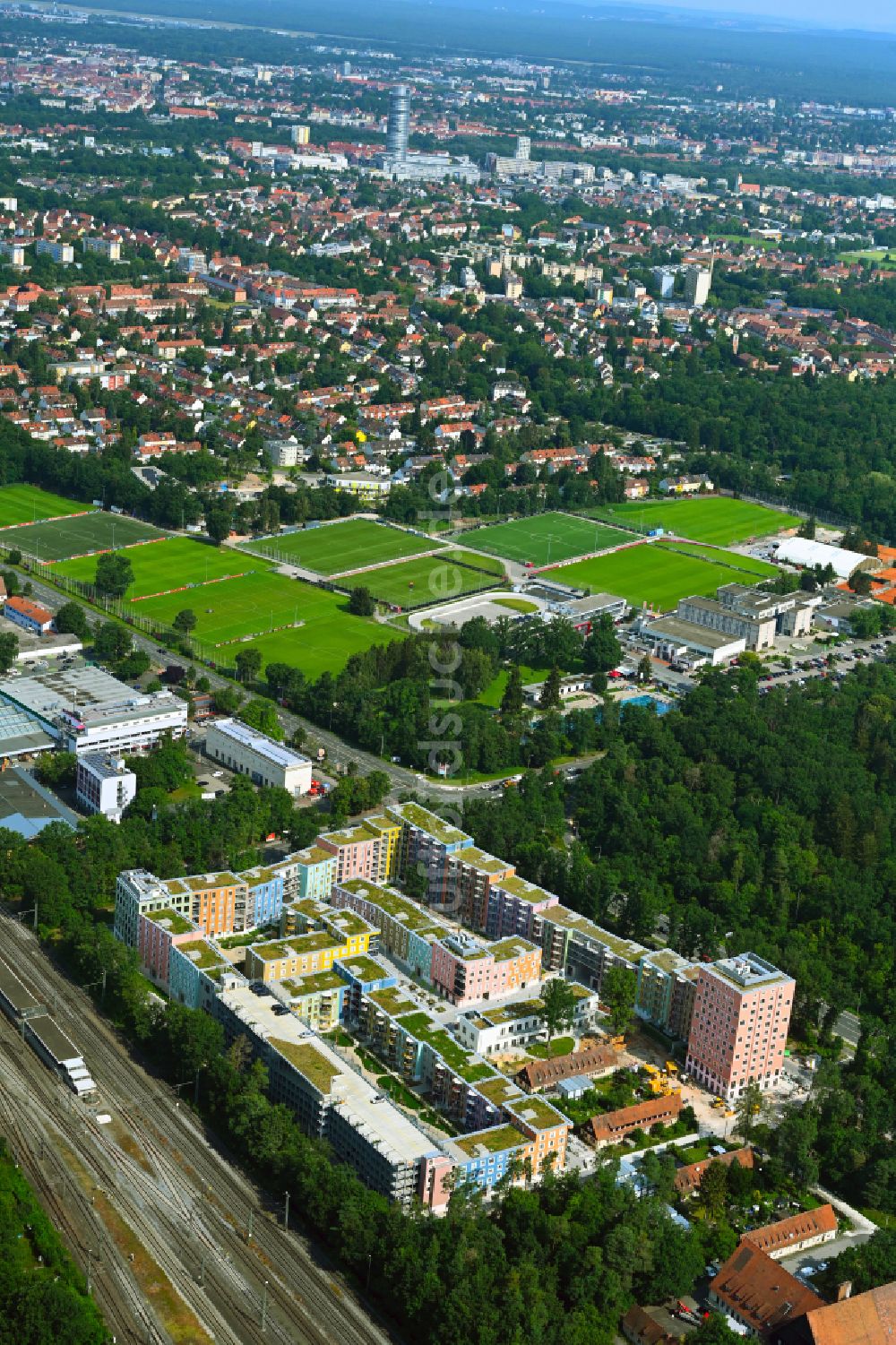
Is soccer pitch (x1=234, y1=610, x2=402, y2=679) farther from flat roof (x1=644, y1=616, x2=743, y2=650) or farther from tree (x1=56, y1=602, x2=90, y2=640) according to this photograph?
flat roof (x1=644, y1=616, x2=743, y2=650)

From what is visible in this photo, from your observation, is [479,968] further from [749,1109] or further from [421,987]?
[749,1109]

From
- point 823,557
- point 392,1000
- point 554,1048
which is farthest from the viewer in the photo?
point 823,557

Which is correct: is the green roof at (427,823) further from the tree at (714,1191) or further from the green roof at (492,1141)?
the tree at (714,1191)

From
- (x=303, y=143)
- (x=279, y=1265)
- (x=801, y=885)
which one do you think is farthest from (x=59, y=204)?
(x=279, y=1265)

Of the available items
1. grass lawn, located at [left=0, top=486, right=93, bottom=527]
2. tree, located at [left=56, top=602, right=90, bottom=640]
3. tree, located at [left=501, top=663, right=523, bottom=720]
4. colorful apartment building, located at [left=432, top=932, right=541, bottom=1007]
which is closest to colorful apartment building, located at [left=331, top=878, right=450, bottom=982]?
colorful apartment building, located at [left=432, top=932, right=541, bottom=1007]

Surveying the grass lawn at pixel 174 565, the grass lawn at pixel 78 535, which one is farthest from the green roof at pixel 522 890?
the grass lawn at pixel 78 535

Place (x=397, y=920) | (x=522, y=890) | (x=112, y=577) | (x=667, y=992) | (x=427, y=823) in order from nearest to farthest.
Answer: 1. (x=667, y=992)
2. (x=397, y=920)
3. (x=522, y=890)
4. (x=427, y=823)
5. (x=112, y=577)

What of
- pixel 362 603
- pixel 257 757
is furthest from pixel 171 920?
pixel 362 603

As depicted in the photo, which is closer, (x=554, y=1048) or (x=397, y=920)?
(x=554, y=1048)
